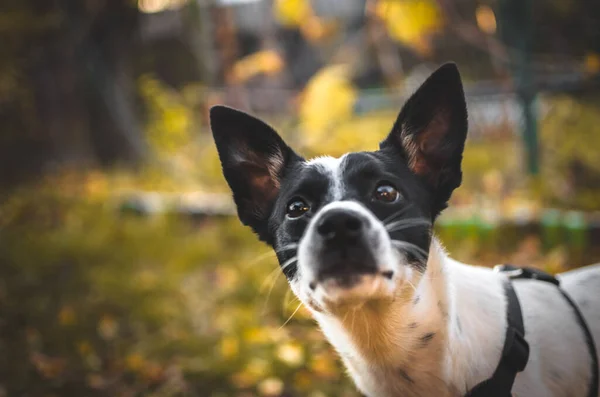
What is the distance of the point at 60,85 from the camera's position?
820cm

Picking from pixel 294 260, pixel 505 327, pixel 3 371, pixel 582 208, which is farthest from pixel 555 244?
pixel 3 371

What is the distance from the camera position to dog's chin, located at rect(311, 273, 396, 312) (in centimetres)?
141

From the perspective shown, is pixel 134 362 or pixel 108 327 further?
pixel 108 327

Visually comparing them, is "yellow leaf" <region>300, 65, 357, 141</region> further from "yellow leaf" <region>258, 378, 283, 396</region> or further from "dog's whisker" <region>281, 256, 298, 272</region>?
"dog's whisker" <region>281, 256, 298, 272</region>

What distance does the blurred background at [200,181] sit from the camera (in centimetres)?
322

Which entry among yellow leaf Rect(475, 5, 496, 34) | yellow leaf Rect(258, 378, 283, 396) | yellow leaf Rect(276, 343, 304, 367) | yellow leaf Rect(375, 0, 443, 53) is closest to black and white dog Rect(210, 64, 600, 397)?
yellow leaf Rect(258, 378, 283, 396)

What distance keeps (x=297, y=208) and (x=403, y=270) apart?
0.39 m

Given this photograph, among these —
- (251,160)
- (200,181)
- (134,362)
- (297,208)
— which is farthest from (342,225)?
(200,181)

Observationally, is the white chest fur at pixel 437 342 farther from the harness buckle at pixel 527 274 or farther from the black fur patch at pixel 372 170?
the harness buckle at pixel 527 274

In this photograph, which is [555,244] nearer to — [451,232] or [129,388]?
[451,232]

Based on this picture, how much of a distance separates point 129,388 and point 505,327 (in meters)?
2.14

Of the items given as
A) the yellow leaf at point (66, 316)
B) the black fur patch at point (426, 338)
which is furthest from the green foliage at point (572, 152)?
the yellow leaf at point (66, 316)

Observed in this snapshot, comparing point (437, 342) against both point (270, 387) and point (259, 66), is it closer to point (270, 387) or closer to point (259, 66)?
point (270, 387)

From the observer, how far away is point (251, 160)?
196 centimetres
